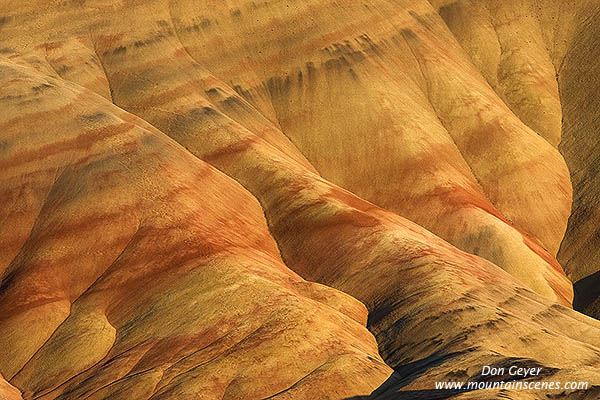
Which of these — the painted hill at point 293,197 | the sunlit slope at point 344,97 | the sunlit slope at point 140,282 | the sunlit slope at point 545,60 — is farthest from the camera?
the sunlit slope at point 545,60

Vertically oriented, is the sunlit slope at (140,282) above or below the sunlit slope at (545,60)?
below

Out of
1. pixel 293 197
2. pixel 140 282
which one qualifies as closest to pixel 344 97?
pixel 293 197

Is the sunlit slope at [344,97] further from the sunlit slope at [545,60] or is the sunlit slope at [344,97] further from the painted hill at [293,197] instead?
the sunlit slope at [545,60]

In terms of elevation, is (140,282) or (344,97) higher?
(344,97)

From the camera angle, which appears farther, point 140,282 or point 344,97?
point 344,97

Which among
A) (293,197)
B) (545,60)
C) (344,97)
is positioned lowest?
(293,197)

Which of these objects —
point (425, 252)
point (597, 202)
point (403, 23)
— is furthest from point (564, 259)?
point (403, 23)

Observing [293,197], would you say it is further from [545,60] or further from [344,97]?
[545,60]

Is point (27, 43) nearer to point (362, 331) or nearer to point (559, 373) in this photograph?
point (362, 331)

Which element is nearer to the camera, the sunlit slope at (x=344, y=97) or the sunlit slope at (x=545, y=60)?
the sunlit slope at (x=344, y=97)

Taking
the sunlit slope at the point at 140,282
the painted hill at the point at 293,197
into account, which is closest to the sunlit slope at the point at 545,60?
the painted hill at the point at 293,197

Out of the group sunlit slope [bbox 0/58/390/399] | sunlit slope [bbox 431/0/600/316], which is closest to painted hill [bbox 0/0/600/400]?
sunlit slope [bbox 0/58/390/399]
